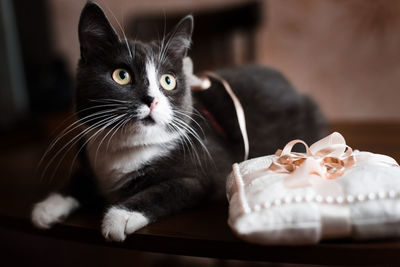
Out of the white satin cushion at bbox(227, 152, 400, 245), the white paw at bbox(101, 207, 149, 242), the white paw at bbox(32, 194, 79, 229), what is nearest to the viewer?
the white satin cushion at bbox(227, 152, 400, 245)

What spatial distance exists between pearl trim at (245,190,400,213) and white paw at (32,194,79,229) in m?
0.39

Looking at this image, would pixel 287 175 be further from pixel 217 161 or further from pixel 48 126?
→ pixel 48 126

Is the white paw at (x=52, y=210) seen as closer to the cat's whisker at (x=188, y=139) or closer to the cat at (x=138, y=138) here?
the cat at (x=138, y=138)

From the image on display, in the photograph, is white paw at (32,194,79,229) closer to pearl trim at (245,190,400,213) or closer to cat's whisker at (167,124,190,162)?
cat's whisker at (167,124,190,162)

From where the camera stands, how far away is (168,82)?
29.3 inches

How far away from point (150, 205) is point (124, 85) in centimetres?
21

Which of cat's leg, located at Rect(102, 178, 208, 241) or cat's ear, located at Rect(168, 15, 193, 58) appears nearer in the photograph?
cat's leg, located at Rect(102, 178, 208, 241)

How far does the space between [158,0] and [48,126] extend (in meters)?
0.90

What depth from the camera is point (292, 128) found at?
1.01 metres

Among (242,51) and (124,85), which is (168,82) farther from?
(242,51)

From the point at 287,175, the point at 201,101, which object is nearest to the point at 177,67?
the point at 201,101

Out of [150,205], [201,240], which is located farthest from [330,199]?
[150,205]

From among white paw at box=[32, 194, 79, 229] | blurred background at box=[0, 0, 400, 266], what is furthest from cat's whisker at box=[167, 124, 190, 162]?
blurred background at box=[0, 0, 400, 266]

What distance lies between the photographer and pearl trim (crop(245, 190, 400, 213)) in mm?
493
